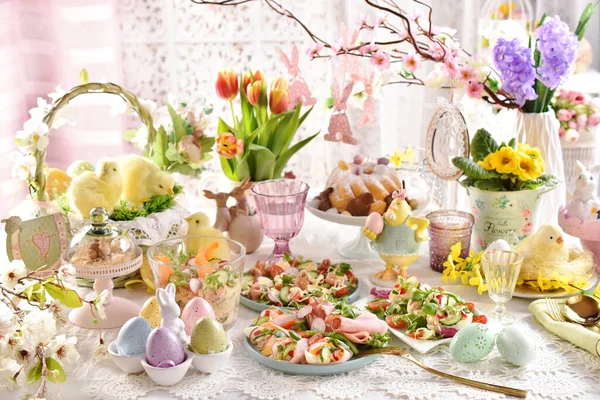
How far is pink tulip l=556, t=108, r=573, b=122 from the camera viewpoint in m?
3.29

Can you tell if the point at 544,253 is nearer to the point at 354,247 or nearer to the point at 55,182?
the point at 354,247

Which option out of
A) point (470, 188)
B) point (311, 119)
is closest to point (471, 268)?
point (470, 188)

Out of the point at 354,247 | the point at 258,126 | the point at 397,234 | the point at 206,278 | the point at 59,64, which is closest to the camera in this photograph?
the point at 206,278

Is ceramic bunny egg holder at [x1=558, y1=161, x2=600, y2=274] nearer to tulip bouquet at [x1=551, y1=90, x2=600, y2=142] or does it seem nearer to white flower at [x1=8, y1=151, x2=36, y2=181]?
white flower at [x1=8, y1=151, x2=36, y2=181]

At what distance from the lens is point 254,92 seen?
172cm

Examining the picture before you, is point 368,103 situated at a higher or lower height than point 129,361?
higher

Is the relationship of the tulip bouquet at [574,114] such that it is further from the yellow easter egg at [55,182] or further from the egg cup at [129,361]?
the egg cup at [129,361]

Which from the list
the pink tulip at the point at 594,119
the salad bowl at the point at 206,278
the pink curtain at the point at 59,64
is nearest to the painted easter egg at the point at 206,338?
the salad bowl at the point at 206,278

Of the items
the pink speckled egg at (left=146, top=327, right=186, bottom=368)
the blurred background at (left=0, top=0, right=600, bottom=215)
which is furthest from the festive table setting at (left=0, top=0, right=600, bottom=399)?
the blurred background at (left=0, top=0, right=600, bottom=215)

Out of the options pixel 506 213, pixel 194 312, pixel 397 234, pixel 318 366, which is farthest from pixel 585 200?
pixel 194 312

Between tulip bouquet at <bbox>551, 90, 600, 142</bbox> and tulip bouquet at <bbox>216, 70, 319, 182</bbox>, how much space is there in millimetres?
1891

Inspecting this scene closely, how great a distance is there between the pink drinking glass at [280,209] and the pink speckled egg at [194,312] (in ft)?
1.17

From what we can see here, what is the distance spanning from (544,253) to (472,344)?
33 centimetres

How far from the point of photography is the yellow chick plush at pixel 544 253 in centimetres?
140
